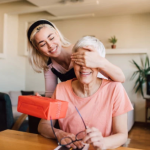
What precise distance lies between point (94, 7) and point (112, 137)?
3756 millimetres

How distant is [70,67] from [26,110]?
730 mm

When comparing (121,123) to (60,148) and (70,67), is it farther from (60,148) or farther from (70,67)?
(70,67)

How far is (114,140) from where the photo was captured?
100 centimetres

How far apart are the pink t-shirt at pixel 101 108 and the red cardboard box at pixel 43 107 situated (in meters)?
0.19

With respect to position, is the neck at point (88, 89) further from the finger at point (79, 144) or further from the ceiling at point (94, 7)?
the ceiling at point (94, 7)

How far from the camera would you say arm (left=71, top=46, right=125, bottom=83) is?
1082 mm

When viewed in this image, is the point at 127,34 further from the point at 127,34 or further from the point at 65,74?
the point at 65,74

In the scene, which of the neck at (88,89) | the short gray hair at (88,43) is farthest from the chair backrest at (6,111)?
the short gray hair at (88,43)

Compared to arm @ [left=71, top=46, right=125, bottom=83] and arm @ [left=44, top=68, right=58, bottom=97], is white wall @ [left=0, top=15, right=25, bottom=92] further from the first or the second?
arm @ [left=71, top=46, right=125, bottom=83]

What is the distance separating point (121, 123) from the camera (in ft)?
3.59

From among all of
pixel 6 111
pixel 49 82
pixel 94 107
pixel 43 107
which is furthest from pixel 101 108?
pixel 6 111

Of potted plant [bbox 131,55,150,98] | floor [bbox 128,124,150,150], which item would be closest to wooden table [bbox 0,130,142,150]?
floor [bbox 128,124,150,150]

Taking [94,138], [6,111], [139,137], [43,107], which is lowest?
[139,137]

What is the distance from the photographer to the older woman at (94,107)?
3.60 feet
